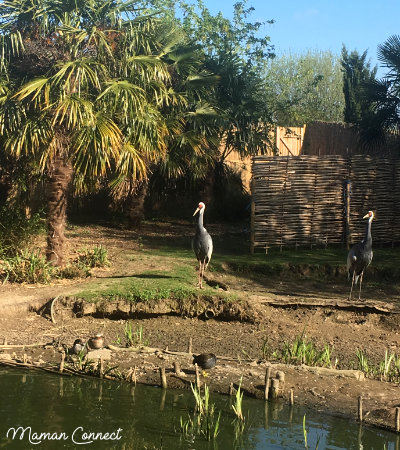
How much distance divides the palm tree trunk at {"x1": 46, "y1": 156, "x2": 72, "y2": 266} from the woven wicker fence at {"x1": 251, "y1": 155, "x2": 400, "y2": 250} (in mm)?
4293

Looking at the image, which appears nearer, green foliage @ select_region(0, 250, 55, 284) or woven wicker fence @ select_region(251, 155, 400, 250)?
green foliage @ select_region(0, 250, 55, 284)

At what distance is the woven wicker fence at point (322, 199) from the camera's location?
1550 cm

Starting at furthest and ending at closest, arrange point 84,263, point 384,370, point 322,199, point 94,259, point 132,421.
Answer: point 322,199 < point 94,259 < point 84,263 < point 384,370 < point 132,421

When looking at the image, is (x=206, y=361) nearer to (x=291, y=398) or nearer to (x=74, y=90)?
(x=291, y=398)

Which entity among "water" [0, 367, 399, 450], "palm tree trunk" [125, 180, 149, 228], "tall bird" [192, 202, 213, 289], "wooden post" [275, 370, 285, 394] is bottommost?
"water" [0, 367, 399, 450]

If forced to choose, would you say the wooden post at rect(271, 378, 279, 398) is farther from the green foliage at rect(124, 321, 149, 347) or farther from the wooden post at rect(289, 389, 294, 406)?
the green foliage at rect(124, 321, 149, 347)

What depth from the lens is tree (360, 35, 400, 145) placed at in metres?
18.5

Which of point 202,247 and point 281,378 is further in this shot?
point 202,247

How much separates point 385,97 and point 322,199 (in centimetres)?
452

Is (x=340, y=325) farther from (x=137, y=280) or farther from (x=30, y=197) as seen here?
(x=30, y=197)

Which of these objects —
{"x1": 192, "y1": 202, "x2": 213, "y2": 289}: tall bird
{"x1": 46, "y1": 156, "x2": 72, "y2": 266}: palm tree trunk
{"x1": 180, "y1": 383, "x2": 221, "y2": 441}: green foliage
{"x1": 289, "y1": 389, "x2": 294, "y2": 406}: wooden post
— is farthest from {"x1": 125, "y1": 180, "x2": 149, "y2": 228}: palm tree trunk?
{"x1": 180, "y1": 383, "x2": 221, "y2": 441}: green foliage

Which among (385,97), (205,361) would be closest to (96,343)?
(205,361)

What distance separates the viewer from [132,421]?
760cm

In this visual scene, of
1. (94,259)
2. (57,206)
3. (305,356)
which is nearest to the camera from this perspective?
(305,356)
